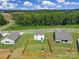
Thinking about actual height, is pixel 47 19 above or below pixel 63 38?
below

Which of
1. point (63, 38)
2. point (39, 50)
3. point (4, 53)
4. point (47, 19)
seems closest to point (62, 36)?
point (63, 38)

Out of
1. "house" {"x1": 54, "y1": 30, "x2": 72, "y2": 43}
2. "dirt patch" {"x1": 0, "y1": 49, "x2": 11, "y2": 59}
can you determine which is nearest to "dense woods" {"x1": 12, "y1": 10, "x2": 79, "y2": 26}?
"house" {"x1": 54, "y1": 30, "x2": 72, "y2": 43}

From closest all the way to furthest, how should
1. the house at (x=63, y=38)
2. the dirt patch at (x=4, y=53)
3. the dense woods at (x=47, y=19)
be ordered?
1. the dirt patch at (x=4, y=53)
2. the house at (x=63, y=38)
3. the dense woods at (x=47, y=19)

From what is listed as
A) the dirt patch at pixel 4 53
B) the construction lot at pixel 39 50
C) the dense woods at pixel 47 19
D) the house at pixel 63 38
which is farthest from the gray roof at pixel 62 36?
the dense woods at pixel 47 19

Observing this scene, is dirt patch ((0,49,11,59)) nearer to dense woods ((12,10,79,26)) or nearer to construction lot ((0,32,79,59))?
construction lot ((0,32,79,59))

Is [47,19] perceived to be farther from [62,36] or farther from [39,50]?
[39,50]

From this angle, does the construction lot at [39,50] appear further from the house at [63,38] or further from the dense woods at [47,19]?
the dense woods at [47,19]

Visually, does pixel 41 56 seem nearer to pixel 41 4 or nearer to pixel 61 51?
pixel 61 51

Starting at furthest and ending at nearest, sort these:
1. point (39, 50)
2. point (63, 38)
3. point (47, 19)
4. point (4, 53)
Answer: point (47, 19) → point (63, 38) → point (39, 50) → point (4, 53)

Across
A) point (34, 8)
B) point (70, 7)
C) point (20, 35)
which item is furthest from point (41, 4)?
point (20, 35)
